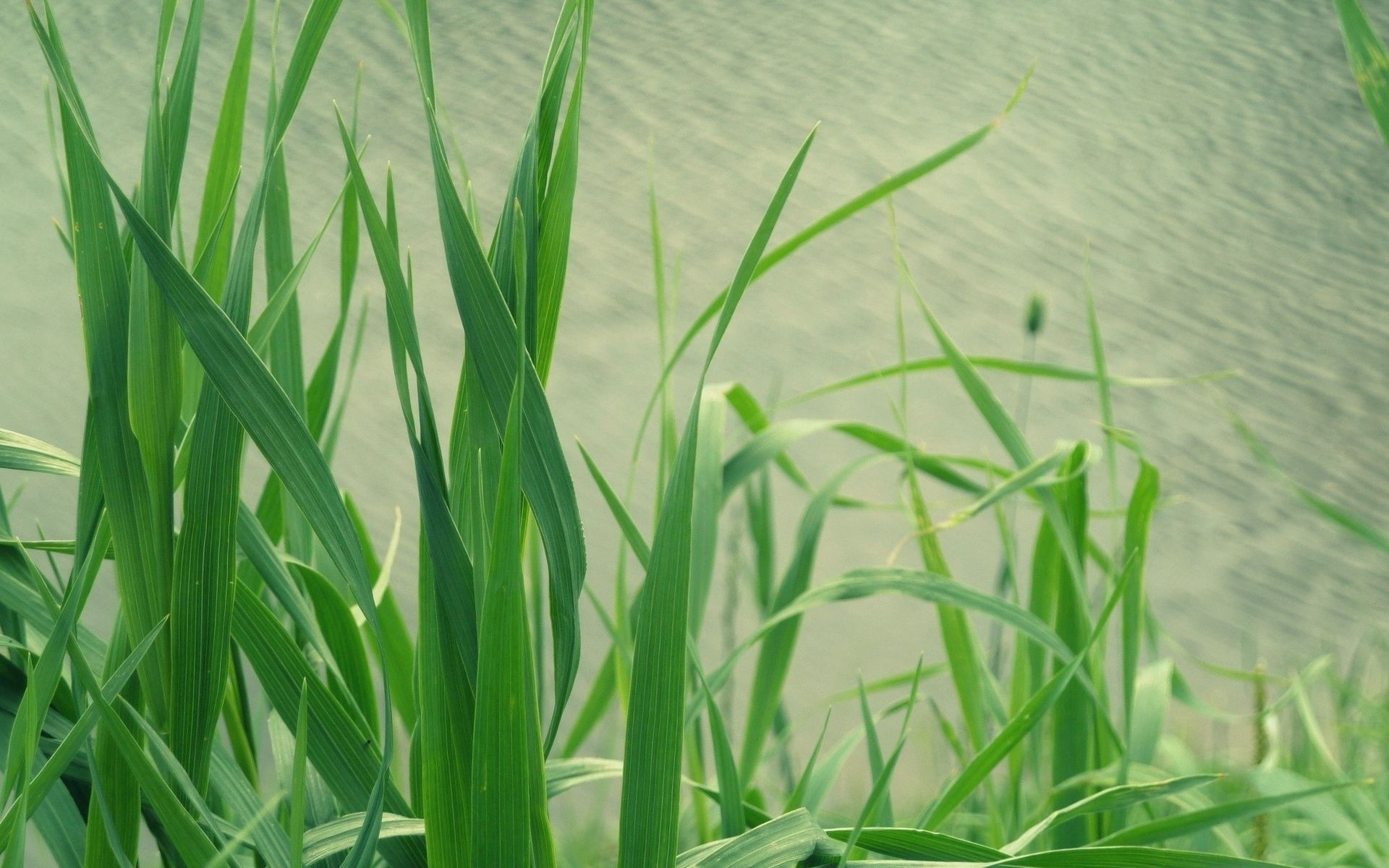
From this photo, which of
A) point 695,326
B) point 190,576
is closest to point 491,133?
point 695,326

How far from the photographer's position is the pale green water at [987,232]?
29.2 inches

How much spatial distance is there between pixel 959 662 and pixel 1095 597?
1.20 feet

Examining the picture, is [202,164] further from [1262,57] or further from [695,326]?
[1262,57]

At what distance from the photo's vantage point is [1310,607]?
0.89m

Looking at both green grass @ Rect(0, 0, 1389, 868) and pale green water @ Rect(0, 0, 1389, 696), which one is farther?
pale green water @ Rect(0, 0, 1389, 696)

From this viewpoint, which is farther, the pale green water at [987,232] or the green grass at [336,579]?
the pale green water at [987,232]

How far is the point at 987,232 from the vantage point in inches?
34.1

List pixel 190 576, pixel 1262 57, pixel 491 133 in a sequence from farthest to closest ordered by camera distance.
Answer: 1. pixel 1262 57
2. pixel 491 133
3. pixel 190 576

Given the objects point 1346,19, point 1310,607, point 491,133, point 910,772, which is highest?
point 1346,19

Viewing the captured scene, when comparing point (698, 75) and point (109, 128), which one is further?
point (698, 75)

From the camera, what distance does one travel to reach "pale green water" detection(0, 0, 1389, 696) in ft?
2.44

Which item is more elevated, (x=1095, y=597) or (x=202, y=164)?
(x=202, y=164)

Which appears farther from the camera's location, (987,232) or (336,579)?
(987,232)

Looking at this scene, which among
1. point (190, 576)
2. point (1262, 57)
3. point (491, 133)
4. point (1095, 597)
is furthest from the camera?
point (1262, 57)
